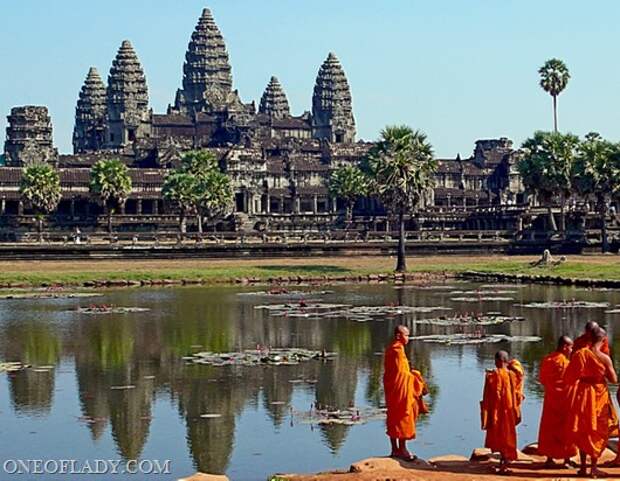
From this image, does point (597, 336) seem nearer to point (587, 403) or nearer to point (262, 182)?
point (587, 403)

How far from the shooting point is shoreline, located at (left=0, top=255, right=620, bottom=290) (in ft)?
235

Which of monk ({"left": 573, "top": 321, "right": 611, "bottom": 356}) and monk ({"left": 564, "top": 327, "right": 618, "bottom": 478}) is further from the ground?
monk ({"left": 573, "top": 321, "right": 611, "bottom": 356})

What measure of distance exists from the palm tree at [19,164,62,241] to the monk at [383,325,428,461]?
115m

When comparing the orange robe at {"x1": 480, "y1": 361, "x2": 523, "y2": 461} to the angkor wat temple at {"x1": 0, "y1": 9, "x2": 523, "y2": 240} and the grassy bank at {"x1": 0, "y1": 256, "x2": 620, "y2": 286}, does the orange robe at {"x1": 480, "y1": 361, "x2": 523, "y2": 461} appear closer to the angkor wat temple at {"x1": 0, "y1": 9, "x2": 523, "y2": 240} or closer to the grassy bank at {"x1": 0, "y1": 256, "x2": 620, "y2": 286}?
the grassy bank at {"x1": 0, "y1": 256, "x2": 620, "y2": 286}

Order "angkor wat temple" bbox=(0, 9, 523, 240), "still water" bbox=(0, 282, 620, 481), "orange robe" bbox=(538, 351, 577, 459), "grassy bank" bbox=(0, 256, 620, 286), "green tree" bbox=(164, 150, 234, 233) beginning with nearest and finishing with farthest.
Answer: "orange robe" bbox=(538, 351, 577, 459) < "still water" bbox=(0, 282, 620, 481) < "grassy bank" bbox=(0, 256, 620, 286) < "green tree" bbox=(164, 150, 234, 233) < "angkor wat temple" bbox=(0, 9, 523, 240)

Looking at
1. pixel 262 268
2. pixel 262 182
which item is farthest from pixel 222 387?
pixel 262 182

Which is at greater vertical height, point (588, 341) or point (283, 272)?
point (588, 341)

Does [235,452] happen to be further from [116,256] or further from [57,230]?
[57,230]

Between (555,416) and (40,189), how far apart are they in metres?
120

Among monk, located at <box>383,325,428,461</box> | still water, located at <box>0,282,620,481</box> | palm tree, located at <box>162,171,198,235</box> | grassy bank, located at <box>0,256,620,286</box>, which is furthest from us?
palm tree, located at <box>162,171,198,235</box>

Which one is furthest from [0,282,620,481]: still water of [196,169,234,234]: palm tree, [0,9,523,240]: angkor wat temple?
[0,9,523,240]: angkor wat temple

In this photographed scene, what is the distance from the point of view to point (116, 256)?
9531cm

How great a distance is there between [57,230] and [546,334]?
320 ft

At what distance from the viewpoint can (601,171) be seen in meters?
101
